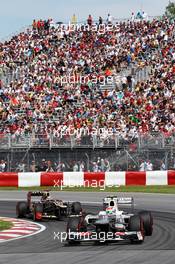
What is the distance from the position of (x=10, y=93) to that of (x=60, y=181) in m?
14.9

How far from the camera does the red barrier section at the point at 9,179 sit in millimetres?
29125

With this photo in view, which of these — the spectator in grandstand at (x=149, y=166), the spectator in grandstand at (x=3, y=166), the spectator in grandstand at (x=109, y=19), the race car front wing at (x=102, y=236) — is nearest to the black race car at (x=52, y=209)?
the race car front wing at (x=102, y=236)

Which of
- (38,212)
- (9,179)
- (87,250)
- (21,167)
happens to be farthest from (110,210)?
(21,167)

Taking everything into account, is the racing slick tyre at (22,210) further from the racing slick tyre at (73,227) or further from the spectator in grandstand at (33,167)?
the spectator in grandstand at (33,167)

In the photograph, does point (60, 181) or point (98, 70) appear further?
point (98, 70)

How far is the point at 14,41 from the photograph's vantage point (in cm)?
4894

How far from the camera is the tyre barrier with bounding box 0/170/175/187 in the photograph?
28.1 metres

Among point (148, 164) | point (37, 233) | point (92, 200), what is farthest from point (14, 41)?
point (37, 233)

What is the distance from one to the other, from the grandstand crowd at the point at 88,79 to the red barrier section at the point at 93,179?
2814 mm

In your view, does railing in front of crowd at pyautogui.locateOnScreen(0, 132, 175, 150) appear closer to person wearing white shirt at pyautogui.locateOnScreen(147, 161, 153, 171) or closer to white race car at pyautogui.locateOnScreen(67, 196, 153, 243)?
person wearing white shirt at pyautogui.locateOnScreen(147, 161, 153, 171)

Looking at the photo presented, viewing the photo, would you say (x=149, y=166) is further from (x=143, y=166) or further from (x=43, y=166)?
(x=43, y=166)

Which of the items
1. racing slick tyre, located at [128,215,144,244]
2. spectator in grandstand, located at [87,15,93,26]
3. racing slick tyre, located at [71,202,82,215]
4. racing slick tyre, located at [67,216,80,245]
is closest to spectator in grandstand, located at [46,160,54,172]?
racing slick tyre, located at [71,202,82,215]

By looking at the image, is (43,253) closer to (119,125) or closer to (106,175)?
(106,175)

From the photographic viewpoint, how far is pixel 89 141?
31.5m
